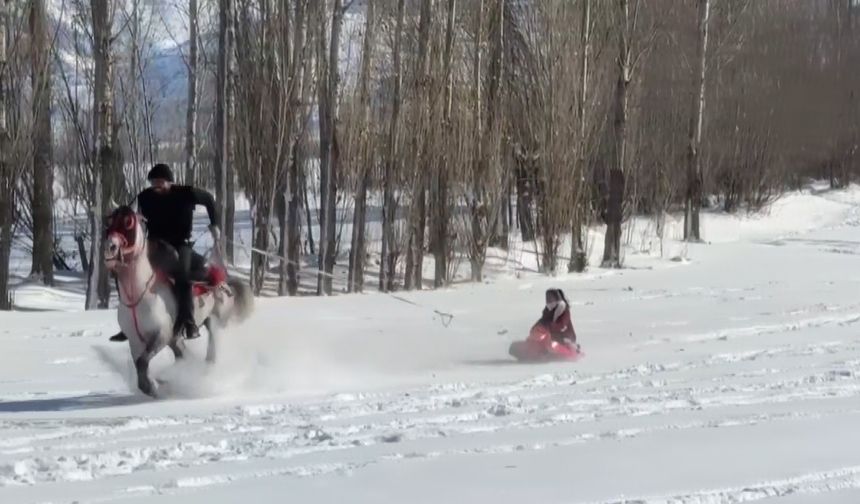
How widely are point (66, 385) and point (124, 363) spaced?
534mm

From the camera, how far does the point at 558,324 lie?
11.8 m

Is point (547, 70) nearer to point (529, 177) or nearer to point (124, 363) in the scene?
point (529, 177)

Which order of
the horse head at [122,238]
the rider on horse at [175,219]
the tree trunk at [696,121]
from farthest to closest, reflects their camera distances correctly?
the tree trunk at [696,121] < the rider on horse at [175,219] < the horse head at [122,238]

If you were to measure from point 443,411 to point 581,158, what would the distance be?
15934 mm

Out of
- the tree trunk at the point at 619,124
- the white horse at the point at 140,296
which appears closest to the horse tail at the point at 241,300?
the white horse at the point at 140,296

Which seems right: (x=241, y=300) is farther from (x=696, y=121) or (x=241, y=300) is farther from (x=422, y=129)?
(x=696, y=121)

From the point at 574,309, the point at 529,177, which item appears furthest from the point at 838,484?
the point at 529,177

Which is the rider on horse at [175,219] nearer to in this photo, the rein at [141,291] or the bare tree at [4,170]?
the rein at [141,291]

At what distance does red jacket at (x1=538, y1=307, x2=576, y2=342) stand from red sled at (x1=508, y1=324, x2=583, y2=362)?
0.06 metres

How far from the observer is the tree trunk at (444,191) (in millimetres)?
22594

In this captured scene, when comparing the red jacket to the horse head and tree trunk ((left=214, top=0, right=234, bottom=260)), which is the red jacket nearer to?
the horse head

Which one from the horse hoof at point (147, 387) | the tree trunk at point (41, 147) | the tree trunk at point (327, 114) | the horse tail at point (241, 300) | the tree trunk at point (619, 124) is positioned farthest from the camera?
the tree trunk at point (619, 124)

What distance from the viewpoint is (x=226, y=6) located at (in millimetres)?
21938

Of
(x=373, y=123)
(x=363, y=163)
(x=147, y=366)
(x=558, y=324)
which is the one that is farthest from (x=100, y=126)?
(x=147, y=366)
